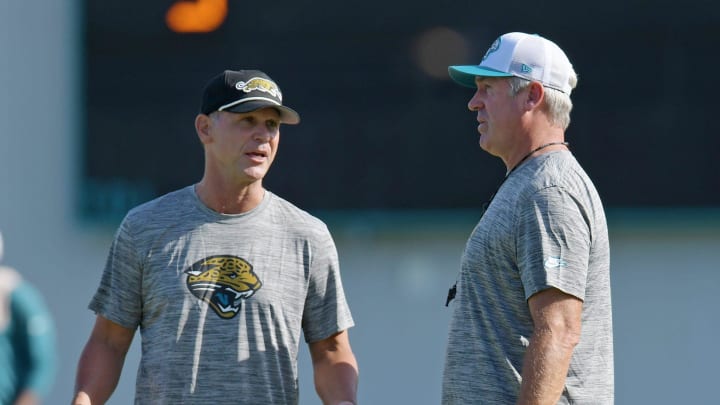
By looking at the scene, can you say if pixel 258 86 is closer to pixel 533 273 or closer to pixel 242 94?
pixel 242 94

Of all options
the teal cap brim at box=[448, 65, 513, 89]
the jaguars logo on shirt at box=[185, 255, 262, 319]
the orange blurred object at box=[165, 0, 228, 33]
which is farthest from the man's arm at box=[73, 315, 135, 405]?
the orange blurred object at box=[165, 0, 228, 33]

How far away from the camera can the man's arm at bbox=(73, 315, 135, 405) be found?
9.55ft

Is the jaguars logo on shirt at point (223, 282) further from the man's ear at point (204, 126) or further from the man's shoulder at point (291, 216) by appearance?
A: the man's ear at point (204, 126)

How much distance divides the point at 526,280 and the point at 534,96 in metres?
0.47

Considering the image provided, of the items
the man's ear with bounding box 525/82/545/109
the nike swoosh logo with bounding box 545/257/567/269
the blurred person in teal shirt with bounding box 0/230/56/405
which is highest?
the man's ear with bounding box 525/82/545/109

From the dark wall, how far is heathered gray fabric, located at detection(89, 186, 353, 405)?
1.58 metres

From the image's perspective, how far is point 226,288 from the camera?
2842 millimetres

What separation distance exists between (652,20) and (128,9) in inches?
81.2

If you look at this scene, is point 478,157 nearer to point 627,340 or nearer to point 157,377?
point 627,340

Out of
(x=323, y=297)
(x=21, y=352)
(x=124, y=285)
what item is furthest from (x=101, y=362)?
(x=21, y=352)

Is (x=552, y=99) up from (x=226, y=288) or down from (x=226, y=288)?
up

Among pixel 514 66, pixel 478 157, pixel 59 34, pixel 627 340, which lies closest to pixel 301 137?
pixel 478 157

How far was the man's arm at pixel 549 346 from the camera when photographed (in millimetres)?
2342

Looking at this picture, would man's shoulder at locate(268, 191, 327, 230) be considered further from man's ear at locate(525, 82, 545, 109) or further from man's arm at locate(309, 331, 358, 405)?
man's ear at locate(525, 82, 545, 109)
